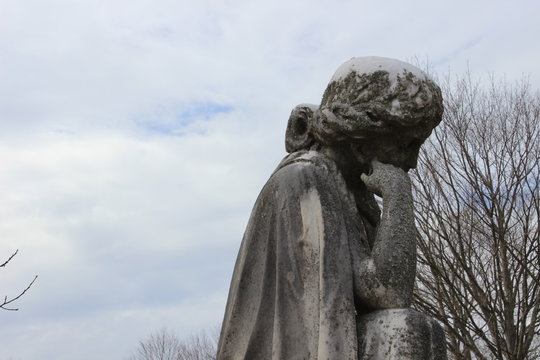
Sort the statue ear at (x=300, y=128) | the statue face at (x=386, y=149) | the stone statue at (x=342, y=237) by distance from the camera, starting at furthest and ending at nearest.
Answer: the statue ear at (x=300, y=128), the statue face at (x=386, y=149), the stone statue at (x=342, y=237)

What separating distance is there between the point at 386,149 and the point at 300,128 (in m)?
0.54

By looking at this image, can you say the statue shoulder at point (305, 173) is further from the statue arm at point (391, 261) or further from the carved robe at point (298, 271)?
the statue arm at point (391, 261)

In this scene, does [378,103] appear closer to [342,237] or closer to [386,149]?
[386,149]

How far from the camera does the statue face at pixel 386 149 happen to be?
429cm

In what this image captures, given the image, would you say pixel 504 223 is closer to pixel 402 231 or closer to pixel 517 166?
pixel 517 166

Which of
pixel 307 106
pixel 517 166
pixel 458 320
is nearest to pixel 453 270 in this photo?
pixel 458 320

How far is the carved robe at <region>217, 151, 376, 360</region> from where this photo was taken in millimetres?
3811

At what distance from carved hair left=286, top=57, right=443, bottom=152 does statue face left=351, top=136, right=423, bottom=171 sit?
44mm

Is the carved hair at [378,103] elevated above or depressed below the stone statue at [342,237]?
above

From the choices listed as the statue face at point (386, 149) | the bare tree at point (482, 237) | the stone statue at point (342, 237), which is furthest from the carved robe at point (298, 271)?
the bare tree at point (482, 237)

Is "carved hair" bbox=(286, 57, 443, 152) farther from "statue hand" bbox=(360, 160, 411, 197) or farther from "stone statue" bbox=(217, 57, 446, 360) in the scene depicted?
"statue hand" bbox=(360, 160, 411, 197)

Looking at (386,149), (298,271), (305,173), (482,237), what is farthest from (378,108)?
(482,237)

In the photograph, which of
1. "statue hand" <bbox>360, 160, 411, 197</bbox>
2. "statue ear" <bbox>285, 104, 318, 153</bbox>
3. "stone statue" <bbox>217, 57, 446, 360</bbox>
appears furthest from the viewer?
"statue ear" <bbox>285, 104, 318, 153</bbox>

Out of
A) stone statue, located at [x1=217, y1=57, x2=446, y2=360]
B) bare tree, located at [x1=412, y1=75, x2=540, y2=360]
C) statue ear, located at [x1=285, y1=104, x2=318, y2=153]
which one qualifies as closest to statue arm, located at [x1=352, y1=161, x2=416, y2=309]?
stone statue, located at [x1=217, y1=57, x2=446, y2=360]
